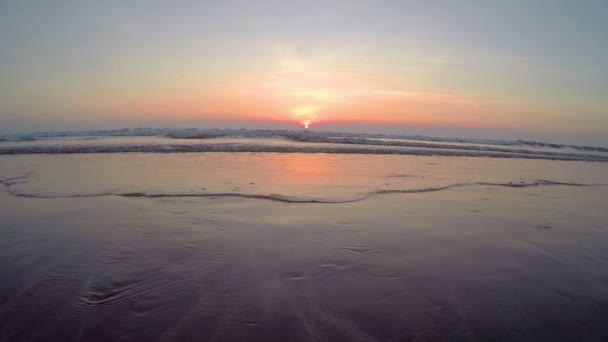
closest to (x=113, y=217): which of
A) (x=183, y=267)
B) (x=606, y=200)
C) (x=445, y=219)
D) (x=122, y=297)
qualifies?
(x=183, y=267)

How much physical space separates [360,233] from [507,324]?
2145 mm

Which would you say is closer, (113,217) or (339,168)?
(113,217)

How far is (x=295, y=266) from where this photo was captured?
10.7ft

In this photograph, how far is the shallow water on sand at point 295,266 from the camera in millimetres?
2281

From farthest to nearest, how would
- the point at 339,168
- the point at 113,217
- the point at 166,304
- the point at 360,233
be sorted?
1. the point at 339,168
2. the point at 113,217
3. the point at 360,233
4. the point at 166,304

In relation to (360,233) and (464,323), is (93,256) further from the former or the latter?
(464,323)

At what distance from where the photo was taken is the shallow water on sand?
2281 millimetres

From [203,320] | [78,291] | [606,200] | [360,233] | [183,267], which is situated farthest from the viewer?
[606,200]

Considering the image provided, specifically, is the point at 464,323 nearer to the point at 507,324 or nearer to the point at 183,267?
the point at 507,324

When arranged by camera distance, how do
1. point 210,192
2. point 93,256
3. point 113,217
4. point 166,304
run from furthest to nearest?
point 210,192 → point 113,217 → point 93,256 → point 166,304

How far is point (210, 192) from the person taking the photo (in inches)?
263

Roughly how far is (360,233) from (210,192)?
3.41 m

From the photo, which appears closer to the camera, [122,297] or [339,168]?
[122,297]

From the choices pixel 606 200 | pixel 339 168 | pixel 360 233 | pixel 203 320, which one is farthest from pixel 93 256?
pixel 606 200
